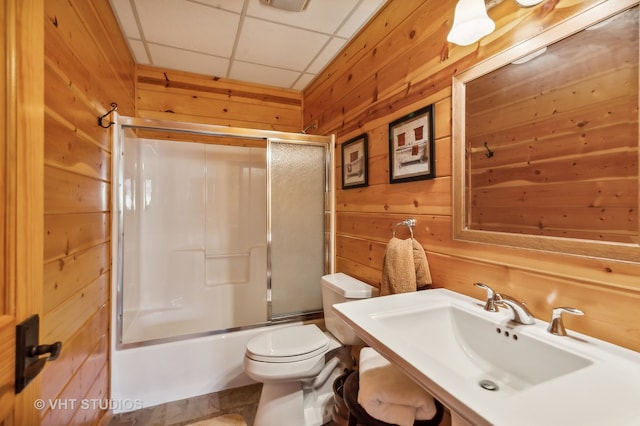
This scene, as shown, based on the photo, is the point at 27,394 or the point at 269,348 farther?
the point at 269,348

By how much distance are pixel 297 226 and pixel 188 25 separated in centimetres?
150

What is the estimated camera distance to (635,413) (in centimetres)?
48

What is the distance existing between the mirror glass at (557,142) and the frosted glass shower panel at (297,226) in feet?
4.03

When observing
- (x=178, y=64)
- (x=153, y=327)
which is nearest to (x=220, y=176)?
(x=178, y=64)

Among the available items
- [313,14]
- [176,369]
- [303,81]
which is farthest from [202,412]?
[303,81]

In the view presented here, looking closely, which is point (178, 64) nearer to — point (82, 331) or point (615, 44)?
point (82, 331)

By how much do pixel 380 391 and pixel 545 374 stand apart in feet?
1.47

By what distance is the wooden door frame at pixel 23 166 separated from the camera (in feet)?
1.73

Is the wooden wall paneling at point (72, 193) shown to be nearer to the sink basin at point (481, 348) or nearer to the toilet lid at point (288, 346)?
the toilet lid at point (288, 346)

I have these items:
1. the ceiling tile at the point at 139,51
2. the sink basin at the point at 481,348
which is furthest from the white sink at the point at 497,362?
the ceiling tile at the point at 139,51

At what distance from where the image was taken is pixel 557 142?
0.86 m

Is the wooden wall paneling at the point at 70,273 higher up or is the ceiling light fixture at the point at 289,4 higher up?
the ceiling light fixture at the point at 289,4

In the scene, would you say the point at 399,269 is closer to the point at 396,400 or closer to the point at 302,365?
the point at 396,400

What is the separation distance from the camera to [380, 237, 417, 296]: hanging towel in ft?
4.14
